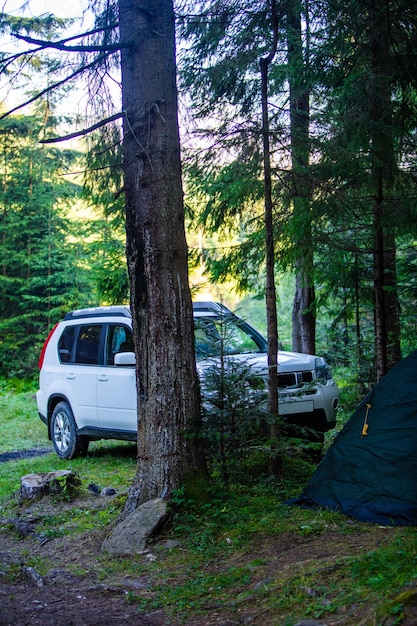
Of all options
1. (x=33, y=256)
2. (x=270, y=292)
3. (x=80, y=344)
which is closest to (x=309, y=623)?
(x=270, y=292)

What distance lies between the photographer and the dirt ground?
385 centimetres

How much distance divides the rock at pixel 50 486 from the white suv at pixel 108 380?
121 centimetres

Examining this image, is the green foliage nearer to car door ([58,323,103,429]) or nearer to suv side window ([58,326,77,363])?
suv side window ([58,326,77,363])

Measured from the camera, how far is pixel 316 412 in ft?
25.5

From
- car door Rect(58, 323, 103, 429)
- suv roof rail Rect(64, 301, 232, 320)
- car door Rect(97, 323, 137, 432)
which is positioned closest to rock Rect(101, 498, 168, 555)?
car door Rect(97, 323, 137, 432)

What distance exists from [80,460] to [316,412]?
3.84 m

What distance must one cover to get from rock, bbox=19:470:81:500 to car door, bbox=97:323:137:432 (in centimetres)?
123

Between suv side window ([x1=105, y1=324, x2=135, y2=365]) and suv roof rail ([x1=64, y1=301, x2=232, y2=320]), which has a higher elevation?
suv roof rail ([x1=64, y1=301, x2=232, y2=320])

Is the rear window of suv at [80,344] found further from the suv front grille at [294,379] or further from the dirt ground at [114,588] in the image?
the dirt ground at [114,588]

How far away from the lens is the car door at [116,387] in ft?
27.9

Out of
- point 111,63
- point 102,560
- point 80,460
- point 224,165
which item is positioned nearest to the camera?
point 102,560

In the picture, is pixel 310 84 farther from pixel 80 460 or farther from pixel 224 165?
pixel 80 460

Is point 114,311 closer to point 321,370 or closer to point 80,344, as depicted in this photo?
point 80,344

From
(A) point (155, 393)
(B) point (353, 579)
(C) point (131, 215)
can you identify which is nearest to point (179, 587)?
(B) point (353, 579)
